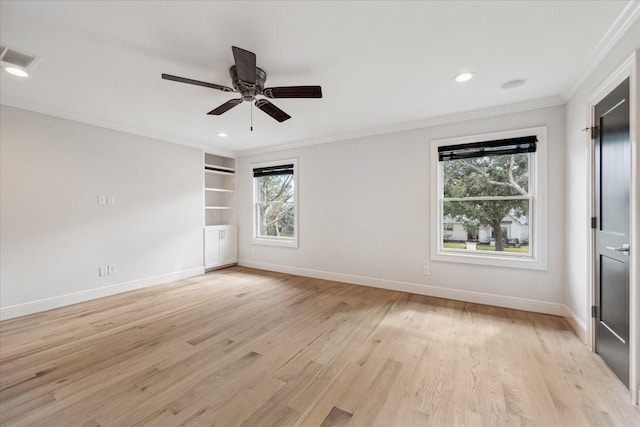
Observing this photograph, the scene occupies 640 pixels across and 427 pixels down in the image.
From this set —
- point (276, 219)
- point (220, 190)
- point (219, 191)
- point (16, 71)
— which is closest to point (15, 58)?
point (16, 71)

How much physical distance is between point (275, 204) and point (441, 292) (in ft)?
11.5

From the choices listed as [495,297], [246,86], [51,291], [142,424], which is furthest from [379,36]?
[51,291]

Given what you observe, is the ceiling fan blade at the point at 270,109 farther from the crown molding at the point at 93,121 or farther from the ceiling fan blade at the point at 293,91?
the crown molding at the point at 93,121

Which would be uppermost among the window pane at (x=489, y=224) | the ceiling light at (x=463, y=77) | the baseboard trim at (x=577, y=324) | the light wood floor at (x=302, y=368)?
the ceiling light at (x=463, y=77)

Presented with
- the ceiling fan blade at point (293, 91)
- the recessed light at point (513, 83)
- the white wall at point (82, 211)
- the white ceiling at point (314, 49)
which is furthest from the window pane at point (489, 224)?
the white wall at point (82, 211)

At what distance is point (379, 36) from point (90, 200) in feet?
14.1

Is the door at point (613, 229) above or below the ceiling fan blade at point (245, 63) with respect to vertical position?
below

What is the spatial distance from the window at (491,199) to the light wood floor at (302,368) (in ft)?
2.50

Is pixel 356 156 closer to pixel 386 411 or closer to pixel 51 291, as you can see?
pixel 386 411

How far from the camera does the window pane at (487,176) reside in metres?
3.35

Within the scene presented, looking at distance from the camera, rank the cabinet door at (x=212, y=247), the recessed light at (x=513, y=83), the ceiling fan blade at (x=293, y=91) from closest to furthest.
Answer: the ceiling fan blade at (x=293, y=91), the recessed light at (x=513, y=83), the cabinet door at (x=212, y=247)

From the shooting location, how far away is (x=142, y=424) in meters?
1.52

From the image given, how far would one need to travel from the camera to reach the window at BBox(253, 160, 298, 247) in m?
5.21

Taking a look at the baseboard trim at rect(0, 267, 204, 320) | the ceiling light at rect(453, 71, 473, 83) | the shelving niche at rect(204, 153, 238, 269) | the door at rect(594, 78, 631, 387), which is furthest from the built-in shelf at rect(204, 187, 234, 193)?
the door at rect(594, 78, 631, 387)
